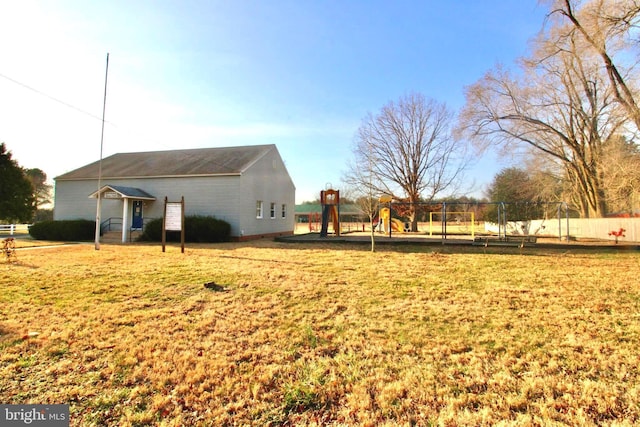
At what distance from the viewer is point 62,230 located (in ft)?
60.8

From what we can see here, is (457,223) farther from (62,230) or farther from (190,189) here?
(62,230)

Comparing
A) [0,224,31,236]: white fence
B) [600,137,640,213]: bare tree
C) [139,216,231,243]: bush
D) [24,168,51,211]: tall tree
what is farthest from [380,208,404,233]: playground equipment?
[24,168,51,211]: tall tree

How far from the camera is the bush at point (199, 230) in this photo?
17.1 m

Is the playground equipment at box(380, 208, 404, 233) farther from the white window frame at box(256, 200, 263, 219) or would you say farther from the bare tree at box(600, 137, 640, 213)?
the bare tree at box(600, 137, 640, 213)

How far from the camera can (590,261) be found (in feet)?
34.2

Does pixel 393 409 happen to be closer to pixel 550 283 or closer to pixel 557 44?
pixel 550 283

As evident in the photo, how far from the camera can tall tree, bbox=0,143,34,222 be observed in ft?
91.4

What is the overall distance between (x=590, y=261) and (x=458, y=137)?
50.6 feet

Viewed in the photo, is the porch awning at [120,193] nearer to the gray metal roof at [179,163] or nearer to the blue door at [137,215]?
the blue door at [137,215]

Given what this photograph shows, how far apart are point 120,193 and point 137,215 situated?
2.85 metres

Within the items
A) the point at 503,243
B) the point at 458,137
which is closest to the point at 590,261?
the point at 503,243

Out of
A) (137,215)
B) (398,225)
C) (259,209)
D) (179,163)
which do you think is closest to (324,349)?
(259,209)

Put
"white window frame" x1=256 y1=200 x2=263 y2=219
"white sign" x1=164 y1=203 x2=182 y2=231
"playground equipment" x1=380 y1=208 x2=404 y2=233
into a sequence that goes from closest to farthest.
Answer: "white sign" x1=164 y1=203 x2=182 y2=231 → "white window frame" x1=256 y1=200 x2=263 y2=219 → "playground equipment" x1=380 y1=208 x2=404 y2=233

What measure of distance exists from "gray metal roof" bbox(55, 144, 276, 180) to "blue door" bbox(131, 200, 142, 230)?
1838 mm
